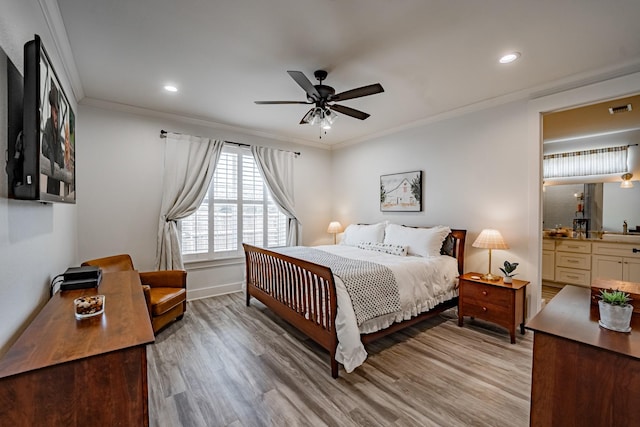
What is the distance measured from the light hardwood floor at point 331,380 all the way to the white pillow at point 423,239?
0.91m

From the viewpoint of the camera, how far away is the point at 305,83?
7.56ft

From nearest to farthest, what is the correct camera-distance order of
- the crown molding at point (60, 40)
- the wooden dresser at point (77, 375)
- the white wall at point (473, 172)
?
the wooden dresser at point (77, 375)
the crown molding at point (60, 40)
the white wall at point (473, 172)

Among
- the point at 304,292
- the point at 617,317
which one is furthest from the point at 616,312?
the point at 304,292

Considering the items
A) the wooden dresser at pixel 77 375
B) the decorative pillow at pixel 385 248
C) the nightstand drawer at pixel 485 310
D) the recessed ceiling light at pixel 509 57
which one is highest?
the recessed ceiling light at pixel 509 57

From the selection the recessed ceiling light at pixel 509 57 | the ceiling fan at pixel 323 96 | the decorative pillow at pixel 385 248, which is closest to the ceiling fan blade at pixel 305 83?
the ceiling fan at pixel 323 96

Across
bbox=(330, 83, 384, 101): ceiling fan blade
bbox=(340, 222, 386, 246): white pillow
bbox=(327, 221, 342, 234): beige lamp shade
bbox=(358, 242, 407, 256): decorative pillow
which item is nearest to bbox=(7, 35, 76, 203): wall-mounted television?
bbox=(330, 83, 384, 101): ceiling fan blade

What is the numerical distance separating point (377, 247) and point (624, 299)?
2710 mm

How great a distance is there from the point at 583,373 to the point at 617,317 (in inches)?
12.0

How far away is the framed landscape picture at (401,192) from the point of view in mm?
4121

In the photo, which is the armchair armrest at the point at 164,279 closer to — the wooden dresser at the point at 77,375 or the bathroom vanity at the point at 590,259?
the wooden dresser at the point at 77,375

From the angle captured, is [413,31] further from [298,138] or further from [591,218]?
[591,218]

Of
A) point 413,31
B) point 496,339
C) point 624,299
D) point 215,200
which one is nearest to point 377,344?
point 496,339

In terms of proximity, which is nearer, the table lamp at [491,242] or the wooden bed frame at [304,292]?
the wooden bed frame at [304,292]

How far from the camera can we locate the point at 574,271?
442 cm
